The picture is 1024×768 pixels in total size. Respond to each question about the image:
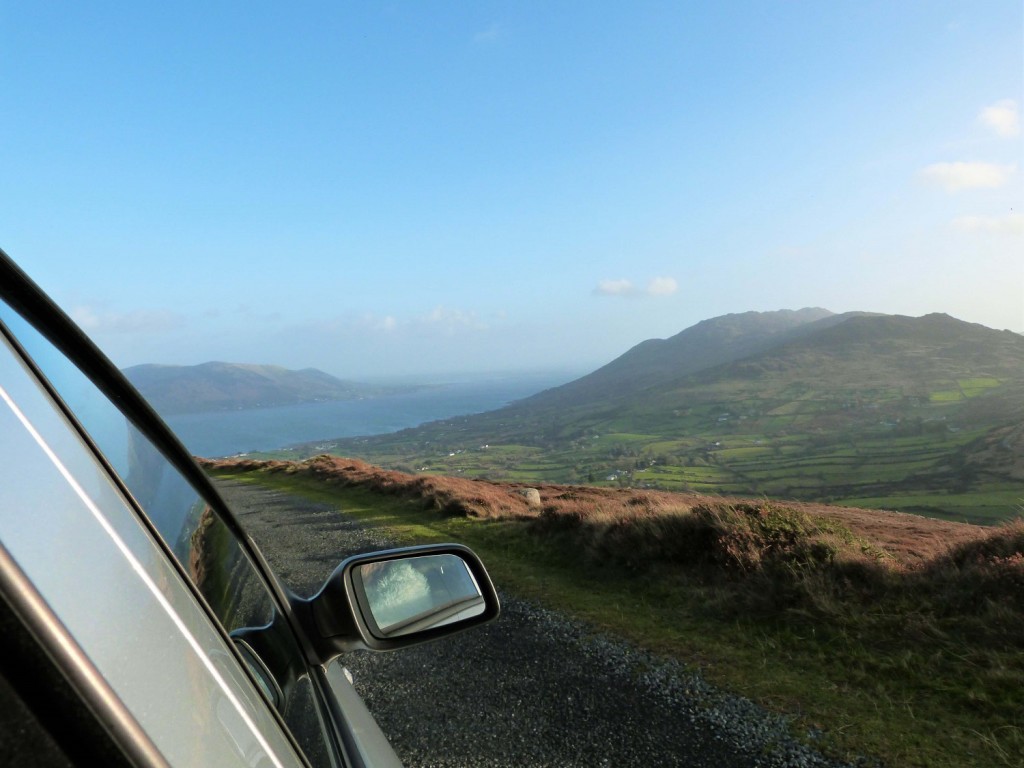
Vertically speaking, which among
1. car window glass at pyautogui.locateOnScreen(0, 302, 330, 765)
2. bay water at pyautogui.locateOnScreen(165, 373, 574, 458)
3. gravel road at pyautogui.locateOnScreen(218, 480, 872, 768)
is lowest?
bay water at pyautogui.locateOnScreen(165, 373, 574, 458)

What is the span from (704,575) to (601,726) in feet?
11.9

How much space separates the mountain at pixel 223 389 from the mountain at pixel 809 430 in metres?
61.8

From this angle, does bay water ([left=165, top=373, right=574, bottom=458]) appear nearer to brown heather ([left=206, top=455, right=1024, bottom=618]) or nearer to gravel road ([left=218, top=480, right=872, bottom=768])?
brown heather ([left=206, top=455, right=1024, bottom=618])

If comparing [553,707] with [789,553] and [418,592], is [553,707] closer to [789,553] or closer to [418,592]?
[418,592]

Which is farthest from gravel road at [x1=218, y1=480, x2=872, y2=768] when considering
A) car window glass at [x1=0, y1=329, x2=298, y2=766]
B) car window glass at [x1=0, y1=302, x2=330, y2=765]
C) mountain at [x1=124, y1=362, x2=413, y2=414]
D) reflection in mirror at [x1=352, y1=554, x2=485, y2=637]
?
mountain at [x1=124, y1=362, x2=413, y2=414]

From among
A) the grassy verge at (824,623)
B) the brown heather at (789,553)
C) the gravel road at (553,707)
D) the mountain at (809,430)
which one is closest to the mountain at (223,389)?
the mountain at (809,430)

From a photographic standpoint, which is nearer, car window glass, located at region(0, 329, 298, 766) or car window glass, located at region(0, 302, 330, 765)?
car window glass, located at region(0, 329, 298, 766)

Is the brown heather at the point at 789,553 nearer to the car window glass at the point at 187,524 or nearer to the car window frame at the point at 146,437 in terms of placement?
the car window frame at the point at 146,437

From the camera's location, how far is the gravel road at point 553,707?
13.2 ft

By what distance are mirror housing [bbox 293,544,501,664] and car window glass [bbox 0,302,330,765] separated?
131 millimetres

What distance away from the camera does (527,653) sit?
5.77 m

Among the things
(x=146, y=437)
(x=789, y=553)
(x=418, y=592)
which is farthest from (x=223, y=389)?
(x=146, y=437)

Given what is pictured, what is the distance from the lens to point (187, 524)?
4.06 ft

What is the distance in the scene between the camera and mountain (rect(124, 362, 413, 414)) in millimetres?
127312
